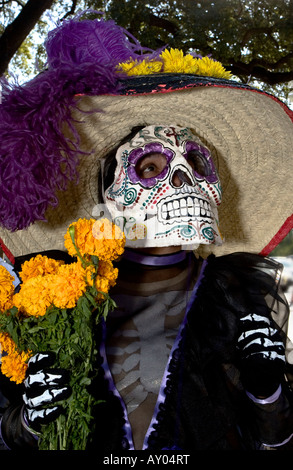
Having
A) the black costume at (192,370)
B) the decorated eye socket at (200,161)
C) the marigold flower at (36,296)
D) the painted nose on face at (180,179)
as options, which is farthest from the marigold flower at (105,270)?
the decorated eye socket at (200,161)

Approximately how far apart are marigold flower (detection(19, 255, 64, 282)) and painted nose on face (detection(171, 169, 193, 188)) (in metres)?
0.59

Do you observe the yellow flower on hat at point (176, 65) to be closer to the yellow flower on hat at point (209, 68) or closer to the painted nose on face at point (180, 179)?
the yellow flower on hat at point (209, 68)

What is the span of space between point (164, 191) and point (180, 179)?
80 millimetres

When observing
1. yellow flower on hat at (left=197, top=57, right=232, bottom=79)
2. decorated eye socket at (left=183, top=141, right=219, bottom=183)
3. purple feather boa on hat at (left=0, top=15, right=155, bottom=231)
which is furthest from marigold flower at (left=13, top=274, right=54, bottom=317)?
yellow flower on hat at (left=197, top=57, right=232, bottom=79)

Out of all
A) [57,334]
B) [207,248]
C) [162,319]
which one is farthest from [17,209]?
[207,248]

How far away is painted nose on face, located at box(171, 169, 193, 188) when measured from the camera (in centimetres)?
167

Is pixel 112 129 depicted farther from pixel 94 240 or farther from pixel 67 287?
pixel 67 287

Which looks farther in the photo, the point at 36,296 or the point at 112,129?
the point at 112,129

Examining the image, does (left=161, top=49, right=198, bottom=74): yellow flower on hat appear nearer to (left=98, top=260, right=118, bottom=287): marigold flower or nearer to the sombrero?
the sombrero

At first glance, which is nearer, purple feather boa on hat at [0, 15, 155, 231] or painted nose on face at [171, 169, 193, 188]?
purple feather boa on hat at [0, 15, 155, 231]

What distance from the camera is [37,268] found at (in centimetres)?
130

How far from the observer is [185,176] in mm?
1689

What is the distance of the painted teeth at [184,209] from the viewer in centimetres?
159

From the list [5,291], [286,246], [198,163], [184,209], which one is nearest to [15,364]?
[5,291]
